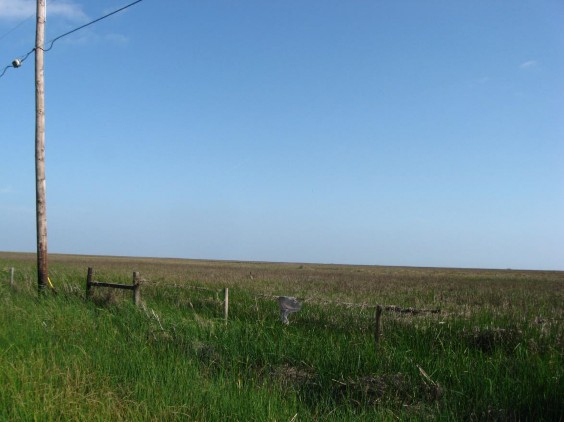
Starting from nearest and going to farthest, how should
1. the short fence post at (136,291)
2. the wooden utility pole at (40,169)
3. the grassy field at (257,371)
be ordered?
1. the grassy field at (257,371)
2. the short fence post at (136,291)
3. the wooden utility pole at (40,169)

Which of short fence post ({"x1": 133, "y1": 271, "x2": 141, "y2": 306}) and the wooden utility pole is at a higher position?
the wooden utility pole

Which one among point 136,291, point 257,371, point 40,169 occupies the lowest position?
point 257,371

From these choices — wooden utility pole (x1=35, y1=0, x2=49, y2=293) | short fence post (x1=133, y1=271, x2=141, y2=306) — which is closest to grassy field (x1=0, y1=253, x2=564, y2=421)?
short fence post (x1=133, y1=271, x2=141, y2=306)

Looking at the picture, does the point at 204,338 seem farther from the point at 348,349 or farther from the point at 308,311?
the point at 308,311

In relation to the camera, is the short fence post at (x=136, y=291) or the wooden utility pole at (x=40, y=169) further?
the wooden utility pole at (x=40, y=169)

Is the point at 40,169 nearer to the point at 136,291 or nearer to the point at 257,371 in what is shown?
the point at 136,291

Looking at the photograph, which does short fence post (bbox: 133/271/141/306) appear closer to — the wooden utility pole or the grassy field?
the grassy field

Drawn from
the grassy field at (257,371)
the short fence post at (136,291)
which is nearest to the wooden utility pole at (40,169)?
the short fence post at (136,291)

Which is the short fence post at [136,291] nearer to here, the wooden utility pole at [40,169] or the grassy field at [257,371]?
Answer: the grassy field at [257,371]

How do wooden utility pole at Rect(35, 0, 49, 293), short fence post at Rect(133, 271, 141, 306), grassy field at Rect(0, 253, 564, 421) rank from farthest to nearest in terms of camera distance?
wooden utility pole at Rect(35, 0, 49, 293) < short fence post at Rect(133, 271, 141, 306) < grassy field at Rect(0, 253, 564, 421)

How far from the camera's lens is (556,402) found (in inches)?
224

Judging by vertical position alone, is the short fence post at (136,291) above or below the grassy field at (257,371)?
above

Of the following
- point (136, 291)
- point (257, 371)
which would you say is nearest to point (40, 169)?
point (136, 291)

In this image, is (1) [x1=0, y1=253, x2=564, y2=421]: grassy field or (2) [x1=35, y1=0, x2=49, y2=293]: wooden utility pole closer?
(1) [x1=0, y1=253, x2=564, y2=421]: grassy field
